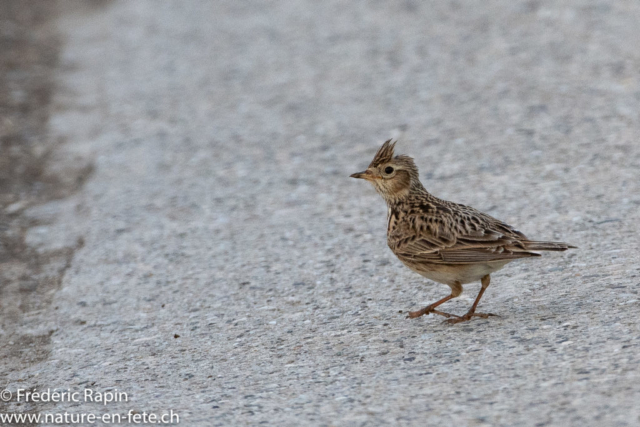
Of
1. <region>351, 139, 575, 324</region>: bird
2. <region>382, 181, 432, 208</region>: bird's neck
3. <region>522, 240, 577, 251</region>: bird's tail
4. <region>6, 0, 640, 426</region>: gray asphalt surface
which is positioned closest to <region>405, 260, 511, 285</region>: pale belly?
<region>351, 139, 575, 324</region>: bird

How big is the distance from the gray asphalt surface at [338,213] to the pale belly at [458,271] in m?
0.33

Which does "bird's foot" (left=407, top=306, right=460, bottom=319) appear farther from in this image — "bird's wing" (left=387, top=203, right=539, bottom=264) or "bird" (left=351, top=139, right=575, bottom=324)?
"bird's wing" (left=387, top=203, right=539, bottom=264)

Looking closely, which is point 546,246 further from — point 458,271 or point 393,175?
point 393,175

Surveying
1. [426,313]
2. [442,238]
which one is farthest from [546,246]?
[426,313]

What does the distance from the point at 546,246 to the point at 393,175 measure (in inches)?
56.0

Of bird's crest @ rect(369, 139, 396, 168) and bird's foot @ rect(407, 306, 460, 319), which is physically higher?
bird's crest @ rect(369, 139, 396, 168)

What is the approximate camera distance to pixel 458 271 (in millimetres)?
5504

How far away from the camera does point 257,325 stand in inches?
248

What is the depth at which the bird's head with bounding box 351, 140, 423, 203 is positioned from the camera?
622 centimetres

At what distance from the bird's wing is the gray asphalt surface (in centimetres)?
49

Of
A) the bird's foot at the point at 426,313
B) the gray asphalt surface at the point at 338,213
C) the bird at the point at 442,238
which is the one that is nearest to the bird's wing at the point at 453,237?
the bird at the point at 442,238

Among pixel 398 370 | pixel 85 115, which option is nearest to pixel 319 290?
pixel 398 370

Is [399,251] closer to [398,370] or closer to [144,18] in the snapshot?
[398,370]

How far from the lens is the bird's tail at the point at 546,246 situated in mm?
5109
